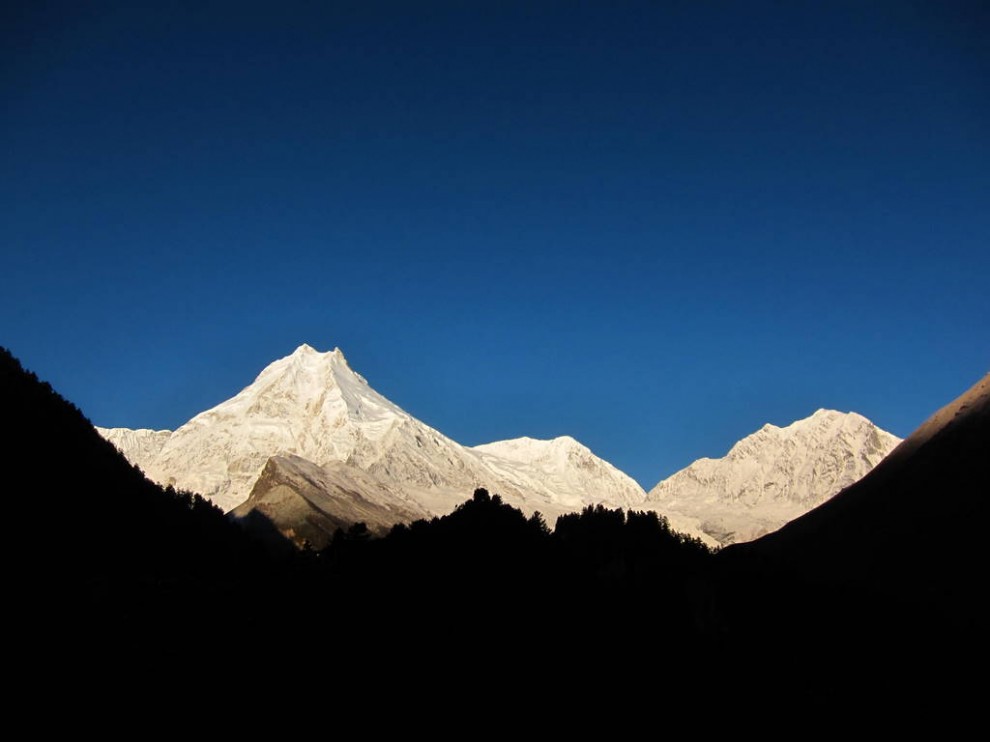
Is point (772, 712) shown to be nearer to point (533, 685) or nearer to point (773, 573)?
point (533, 685)

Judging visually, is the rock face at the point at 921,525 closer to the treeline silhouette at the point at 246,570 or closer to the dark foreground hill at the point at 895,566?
the dark foreground hill at the point at 895,566

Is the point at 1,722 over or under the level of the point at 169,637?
under

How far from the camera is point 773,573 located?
429 feet

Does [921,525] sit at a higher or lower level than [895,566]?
higher

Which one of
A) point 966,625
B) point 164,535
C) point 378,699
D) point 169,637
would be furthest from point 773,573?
point 164,535

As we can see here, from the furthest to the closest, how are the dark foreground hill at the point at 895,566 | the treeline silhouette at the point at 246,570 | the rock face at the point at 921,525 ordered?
the rock face at the point at 921,525, the dark foreground hill at the point at 895,566, the treeline silhouette at the point at 246,570

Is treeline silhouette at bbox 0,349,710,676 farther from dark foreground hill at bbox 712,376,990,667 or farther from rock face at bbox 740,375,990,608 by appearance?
rock face at bbox 740,375,990,608

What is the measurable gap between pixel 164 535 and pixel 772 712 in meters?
102

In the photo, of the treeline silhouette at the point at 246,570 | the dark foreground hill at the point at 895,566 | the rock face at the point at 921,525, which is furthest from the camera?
the rock face at the point at 921,525

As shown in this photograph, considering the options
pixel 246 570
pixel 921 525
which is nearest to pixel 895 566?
pixel 921 525

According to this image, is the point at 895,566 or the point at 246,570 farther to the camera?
the point at 246,570

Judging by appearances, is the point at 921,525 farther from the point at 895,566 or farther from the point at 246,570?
the point at 246,570

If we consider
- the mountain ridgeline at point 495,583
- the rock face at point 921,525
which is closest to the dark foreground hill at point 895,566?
the rock face at point 921,525

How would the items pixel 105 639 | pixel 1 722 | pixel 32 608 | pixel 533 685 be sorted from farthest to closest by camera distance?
pixel 533 685 < pixel 32 608 < pixel 105 639 < pixel 1 722
